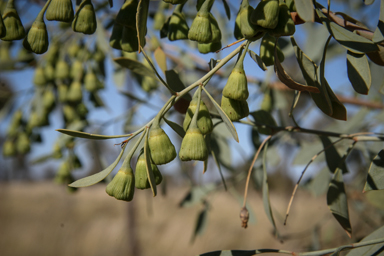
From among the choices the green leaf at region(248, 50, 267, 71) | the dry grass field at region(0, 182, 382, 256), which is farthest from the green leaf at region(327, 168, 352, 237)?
the dry grass field at region(0, 182, 382, 256)

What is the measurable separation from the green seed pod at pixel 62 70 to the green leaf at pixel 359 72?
3.48 feet

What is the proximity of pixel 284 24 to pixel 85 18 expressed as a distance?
0.34 metres

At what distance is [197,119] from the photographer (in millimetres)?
484

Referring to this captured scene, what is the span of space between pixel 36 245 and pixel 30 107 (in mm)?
6965

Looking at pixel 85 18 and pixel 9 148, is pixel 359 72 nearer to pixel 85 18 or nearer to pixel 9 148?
pixel 85 18

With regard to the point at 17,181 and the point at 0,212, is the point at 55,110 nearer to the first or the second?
the point at 0,212

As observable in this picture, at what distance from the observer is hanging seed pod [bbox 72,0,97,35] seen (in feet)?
1.80

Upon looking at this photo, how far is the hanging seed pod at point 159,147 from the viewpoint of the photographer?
17.3 inches

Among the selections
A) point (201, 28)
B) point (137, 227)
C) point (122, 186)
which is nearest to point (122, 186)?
point (122, 186)

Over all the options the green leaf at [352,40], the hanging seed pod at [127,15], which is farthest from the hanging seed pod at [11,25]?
the green leaf at [352,40]

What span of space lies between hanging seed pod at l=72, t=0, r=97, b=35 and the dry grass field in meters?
4.72

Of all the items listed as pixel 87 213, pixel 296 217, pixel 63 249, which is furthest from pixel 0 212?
pixel 296 217

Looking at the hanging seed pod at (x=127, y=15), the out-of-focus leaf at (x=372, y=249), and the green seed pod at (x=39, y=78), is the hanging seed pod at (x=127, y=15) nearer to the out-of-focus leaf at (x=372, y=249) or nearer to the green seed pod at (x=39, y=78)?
the out-of-focus leaf at (x=372, y=249)

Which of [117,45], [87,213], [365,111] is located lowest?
[87,213]
